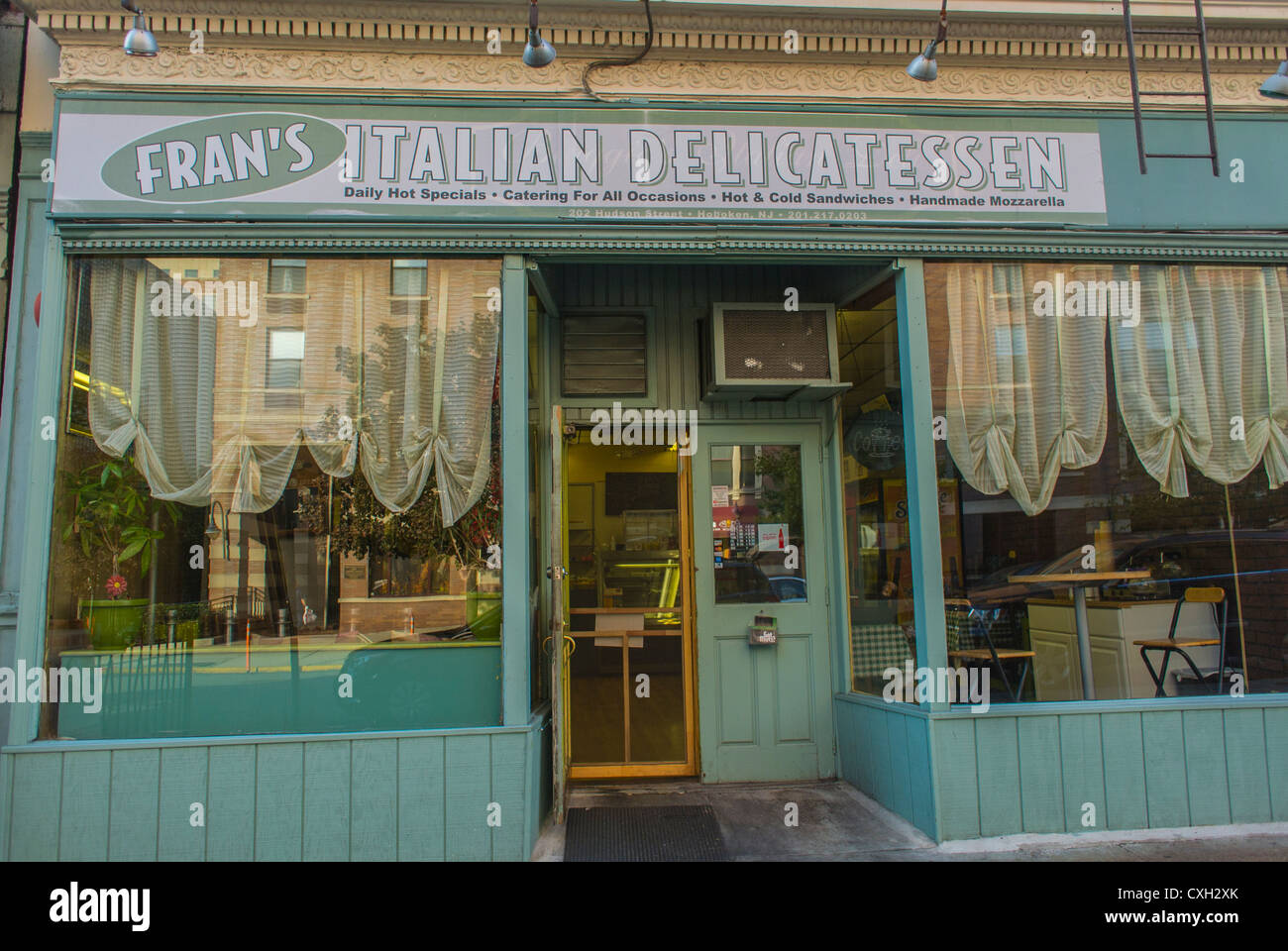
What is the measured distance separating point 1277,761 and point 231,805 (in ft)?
19.2

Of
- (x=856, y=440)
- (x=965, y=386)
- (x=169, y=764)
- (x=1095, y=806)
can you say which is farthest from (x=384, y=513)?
(x=1095, y=806)

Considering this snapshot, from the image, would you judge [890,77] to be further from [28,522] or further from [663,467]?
[28,522]

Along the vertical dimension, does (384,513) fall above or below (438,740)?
above

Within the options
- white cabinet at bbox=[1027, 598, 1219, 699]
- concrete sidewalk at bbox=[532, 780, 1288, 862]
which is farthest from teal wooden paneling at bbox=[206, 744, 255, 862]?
white cabinet at bbox=[1027, 598, 1219, 699]

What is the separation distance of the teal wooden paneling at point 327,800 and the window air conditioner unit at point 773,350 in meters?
3.15

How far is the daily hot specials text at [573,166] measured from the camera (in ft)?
14.3

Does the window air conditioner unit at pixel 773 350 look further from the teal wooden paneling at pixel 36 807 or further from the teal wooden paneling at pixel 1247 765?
the teal wooden paneling at pixel 36 807

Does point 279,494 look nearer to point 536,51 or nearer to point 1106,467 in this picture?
point 536,51
